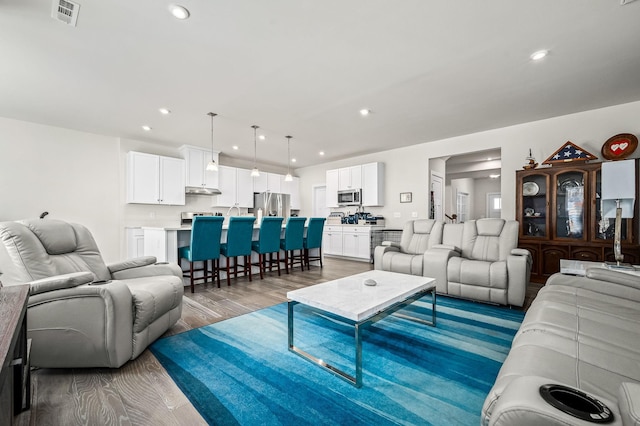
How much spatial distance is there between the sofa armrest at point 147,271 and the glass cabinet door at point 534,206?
4.89m

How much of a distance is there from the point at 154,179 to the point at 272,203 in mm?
2833

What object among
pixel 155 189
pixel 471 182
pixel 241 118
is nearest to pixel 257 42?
pixel 241 118

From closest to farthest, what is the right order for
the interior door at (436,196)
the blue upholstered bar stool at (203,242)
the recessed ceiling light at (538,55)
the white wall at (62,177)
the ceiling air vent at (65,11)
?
the ceiling air vent at (65,11) → the recessed ceiling light at (538,55) → the blue upholstered bar stool at (203,242) → the white wall at (62,177) → the interior door at (436,196)

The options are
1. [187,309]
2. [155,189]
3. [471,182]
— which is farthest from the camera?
[471,182]

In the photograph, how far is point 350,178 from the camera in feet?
22.4

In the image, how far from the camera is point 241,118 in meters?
4.23

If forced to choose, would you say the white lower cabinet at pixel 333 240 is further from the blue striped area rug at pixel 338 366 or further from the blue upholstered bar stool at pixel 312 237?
the blue striped area rug at pixel 338 366

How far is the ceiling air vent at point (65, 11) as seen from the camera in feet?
6.42

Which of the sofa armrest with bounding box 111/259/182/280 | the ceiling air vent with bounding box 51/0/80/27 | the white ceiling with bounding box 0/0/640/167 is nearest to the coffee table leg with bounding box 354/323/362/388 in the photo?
the sofa armrest with bounding box 111/259/182/280

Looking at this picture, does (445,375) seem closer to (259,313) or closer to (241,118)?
(259,313)

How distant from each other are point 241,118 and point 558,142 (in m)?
4.90

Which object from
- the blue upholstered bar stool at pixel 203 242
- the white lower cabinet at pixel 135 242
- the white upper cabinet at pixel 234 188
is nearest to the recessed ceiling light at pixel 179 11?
the blue upholstered bar stool at pixel 203 242

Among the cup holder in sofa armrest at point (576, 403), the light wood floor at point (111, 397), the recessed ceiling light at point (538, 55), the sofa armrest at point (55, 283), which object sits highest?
the recessed ceiling light at point (538, 55)

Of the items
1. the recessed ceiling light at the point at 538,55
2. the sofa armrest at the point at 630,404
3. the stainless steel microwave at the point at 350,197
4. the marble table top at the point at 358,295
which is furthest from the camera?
the stainless steel microwave at the point at 350,197
